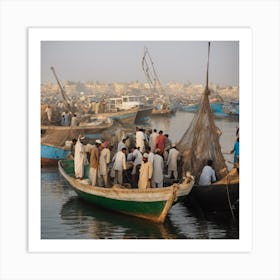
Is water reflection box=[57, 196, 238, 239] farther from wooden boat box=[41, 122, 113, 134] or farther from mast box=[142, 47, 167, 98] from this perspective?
mast box=[142, 47, 167, 98]

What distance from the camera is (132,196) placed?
7.03m

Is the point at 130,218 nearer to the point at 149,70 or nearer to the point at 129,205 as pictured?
the point at 129,205

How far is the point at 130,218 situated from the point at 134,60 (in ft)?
4.96

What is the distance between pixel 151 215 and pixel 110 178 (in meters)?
0.53

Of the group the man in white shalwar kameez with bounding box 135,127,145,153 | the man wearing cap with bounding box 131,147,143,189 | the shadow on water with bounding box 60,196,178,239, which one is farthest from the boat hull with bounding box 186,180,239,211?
the man in white shalwar kameez with bounding box 135,127,145,153

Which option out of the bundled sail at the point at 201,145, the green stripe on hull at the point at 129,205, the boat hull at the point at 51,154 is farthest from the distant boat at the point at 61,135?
the bundled sail at the point at 201,145

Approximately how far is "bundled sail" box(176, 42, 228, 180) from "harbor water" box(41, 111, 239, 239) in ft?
0.20

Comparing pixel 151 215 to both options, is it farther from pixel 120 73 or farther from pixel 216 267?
pixel 120 73

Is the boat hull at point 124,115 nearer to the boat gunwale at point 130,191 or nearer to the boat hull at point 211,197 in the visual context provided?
the boat gunwale at point 130,191

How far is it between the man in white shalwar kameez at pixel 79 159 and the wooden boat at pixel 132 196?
0.13ft

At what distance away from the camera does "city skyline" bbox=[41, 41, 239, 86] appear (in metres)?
6.88
